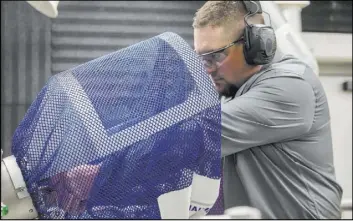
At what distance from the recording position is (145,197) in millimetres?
1428

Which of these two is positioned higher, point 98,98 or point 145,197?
point 98,98

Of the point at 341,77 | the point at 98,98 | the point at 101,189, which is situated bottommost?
the point at 341,77

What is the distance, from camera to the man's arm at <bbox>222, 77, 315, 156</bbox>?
1.90m

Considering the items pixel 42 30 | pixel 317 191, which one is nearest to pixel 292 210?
pixel 317 191

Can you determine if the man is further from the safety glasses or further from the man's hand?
the man's hand

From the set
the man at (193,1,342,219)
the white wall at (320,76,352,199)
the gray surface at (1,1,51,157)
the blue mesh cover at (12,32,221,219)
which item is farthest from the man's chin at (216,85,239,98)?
the white wall at (320,76,352,199)

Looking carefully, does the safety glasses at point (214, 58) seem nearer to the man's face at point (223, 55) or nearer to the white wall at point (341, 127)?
the man's face at point (223, 55)

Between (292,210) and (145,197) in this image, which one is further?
(292,210)

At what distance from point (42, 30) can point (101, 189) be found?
3054mm

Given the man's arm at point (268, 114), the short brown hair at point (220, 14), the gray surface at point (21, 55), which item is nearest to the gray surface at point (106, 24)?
the gray surface at point (21, 55)

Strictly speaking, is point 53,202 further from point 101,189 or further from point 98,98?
point 98,98

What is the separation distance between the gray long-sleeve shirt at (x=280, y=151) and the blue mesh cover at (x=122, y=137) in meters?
0.47

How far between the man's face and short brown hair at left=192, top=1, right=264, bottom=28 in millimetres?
28

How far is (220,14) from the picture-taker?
2018 mm
